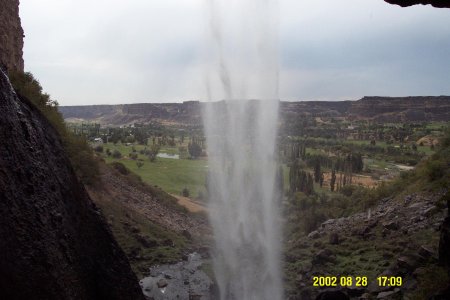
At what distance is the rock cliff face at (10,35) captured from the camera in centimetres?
2252

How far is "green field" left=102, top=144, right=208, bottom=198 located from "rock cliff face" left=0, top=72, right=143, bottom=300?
41060 mm

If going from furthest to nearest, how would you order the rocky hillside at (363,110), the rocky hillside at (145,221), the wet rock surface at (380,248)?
the rocky hillside at (363,110), the rocky hillside at (145,221), the wet rock surface at (380,248)

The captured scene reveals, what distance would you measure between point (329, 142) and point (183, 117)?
10104cm

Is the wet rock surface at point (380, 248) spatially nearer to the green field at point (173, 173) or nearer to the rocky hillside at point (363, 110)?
the green field at point (173, 173)

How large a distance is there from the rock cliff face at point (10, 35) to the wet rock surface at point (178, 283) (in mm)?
14815

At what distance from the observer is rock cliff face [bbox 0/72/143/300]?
23.2ft

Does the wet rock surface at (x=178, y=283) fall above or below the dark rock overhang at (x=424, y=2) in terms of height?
below

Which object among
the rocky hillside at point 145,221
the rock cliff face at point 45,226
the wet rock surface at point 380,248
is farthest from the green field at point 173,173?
the rock cliff face at point 45,226

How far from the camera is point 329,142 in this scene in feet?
353

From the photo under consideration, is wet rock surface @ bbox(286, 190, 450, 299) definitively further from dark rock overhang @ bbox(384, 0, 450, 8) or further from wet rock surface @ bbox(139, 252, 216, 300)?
dark rock overhang @ bbox(384, 0, 450, 8)

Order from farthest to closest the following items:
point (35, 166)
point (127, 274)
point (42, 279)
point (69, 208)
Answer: point (127, 274) < point (69, 208) < point (35, 166) < point (42, 279)

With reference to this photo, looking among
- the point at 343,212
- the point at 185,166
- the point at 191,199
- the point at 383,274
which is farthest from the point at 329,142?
the point at 383,274

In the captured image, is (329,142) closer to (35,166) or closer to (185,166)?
(185,166)

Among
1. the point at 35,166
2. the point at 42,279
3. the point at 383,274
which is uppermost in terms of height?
the point at 35,166
